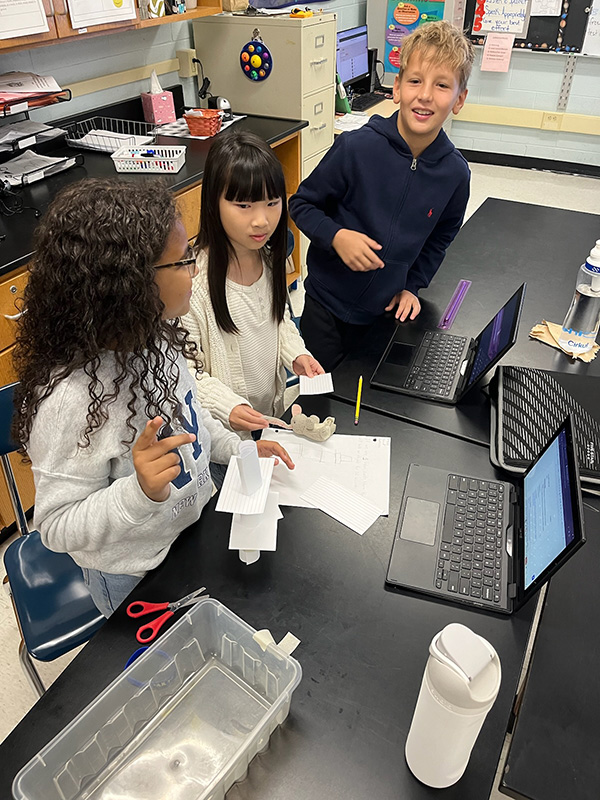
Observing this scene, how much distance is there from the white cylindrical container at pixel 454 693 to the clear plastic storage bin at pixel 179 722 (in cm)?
19

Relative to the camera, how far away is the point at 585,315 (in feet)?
5.25

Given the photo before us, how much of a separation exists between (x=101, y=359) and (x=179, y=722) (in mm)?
533

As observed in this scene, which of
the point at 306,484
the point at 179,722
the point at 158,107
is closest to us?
the point at 179,722

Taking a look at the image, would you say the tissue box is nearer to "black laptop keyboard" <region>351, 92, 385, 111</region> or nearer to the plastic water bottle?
"black laptop keyboard" <region>351, 92, 385, 111</region>

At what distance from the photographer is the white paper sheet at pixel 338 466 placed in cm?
111

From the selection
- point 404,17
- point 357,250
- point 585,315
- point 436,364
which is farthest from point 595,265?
point 404,17

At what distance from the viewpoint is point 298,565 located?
0.97m

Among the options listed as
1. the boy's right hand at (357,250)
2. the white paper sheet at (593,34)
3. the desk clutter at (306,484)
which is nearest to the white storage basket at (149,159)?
the boy's right hand at (357,250)

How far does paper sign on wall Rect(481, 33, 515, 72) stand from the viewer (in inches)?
182

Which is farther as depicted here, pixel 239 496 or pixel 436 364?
pixel 436 364

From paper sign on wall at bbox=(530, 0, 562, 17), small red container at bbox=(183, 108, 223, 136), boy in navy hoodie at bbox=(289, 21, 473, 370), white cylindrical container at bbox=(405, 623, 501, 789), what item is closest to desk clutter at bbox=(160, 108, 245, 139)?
small red container at bbox=(183, 108, 223, 136)

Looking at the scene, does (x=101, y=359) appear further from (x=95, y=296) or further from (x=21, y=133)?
(x=21, y=133)

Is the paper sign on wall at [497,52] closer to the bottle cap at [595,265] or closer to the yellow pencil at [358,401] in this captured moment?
the bottle cap at [595,265]

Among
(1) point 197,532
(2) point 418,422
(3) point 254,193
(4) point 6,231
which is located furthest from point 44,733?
(4) point 6,231
